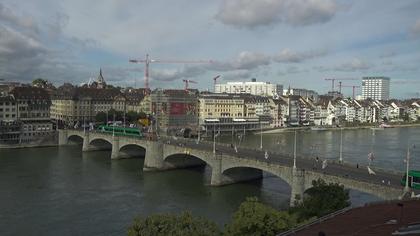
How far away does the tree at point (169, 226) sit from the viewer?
22.1 meters

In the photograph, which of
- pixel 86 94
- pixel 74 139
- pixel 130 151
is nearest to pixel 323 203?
pixel 130 151

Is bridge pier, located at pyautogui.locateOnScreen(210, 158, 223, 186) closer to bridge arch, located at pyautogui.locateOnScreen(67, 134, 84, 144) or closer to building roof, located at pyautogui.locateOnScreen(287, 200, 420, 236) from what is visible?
building roof, located at pyautogui.locateOnScreen(287, 200, 420, 236)

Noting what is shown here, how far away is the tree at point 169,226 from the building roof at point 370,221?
5474 mm

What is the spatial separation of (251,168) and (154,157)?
1491 cm

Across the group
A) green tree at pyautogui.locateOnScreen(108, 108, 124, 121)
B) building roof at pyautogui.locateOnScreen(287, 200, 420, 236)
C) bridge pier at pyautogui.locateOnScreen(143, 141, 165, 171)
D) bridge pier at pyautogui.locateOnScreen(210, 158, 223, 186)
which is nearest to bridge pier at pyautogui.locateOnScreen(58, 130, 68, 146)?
A: green tree at pyautogui.locateOnScreen(108, 108, 124, 121)

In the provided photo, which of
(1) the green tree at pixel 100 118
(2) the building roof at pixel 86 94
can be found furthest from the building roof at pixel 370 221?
(2) the building roof at pixel 86 94

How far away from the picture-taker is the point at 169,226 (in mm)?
22438

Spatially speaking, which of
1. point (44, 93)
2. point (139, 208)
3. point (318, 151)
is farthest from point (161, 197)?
point (44, 93)

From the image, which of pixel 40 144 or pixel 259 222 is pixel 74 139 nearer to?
pixel 40 144

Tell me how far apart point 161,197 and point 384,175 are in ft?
69.5

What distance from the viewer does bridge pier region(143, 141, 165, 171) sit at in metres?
63.0

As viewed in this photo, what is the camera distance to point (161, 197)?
47625mm

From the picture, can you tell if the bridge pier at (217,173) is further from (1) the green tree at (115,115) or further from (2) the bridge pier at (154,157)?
(1) the green tree at (115,115)

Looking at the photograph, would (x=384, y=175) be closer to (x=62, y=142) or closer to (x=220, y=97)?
(x=62, y=142)
